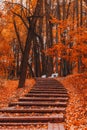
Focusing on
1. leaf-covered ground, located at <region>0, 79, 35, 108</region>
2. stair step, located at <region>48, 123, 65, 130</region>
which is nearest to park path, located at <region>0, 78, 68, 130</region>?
stair step, located at <region>48, 123, 65, 130</region>

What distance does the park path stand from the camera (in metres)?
9.77

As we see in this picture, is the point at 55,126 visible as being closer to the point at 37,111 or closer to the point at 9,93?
the point at 37,111

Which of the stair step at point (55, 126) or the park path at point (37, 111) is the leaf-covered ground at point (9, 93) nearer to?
the park path at point (37, 111)

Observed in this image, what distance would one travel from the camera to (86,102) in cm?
1206

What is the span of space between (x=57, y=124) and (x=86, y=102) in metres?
2.99

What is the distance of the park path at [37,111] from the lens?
9766mm

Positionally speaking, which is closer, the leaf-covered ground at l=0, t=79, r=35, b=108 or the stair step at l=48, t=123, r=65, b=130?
the stair step at l=48, t=123, r=65, b=130

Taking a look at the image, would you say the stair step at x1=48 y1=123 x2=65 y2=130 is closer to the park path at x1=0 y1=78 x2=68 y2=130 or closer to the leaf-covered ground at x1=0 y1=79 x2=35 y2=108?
the park path at x1=0 y1=78 x2=68 y2=130

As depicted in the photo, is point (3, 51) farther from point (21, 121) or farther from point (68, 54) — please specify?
point (21, 121)

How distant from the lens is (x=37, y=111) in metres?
11.3

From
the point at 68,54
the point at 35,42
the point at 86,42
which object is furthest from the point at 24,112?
the point at 35,42

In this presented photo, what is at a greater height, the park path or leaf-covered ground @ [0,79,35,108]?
the park path

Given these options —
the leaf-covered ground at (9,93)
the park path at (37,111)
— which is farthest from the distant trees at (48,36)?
the park path at (37,111)

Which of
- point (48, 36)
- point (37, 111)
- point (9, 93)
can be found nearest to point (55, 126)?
point (37, 111)
